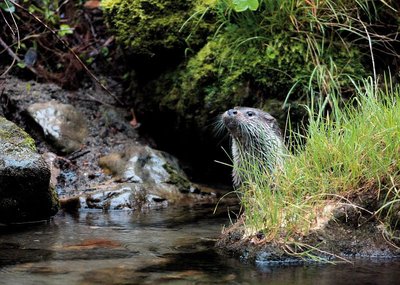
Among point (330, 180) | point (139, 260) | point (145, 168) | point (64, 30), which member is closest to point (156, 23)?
point (64, 30)

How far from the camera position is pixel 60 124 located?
24.1 ft

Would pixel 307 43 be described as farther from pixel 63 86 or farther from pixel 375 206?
pixel 63 86

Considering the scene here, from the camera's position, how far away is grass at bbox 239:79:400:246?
4.13 metres

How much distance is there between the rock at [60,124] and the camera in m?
7.27

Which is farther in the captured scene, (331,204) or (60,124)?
(60,124)

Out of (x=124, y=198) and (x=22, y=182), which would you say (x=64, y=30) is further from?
(x=22, y=182)

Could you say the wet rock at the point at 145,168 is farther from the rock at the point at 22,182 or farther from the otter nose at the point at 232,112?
the otter nose at the point at 232,112

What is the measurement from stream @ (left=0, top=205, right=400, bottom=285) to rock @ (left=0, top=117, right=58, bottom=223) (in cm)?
18

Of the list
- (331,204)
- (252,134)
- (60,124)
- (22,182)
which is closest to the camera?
(331,204)

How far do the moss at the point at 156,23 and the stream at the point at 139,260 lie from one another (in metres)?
2.21

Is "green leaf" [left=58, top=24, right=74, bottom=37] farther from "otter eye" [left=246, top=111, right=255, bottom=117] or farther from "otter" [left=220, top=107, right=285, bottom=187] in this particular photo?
"otter eye" [left=246, top=111, right=255, bottom=117]

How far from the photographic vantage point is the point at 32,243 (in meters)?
4.62

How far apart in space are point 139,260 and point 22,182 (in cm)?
180

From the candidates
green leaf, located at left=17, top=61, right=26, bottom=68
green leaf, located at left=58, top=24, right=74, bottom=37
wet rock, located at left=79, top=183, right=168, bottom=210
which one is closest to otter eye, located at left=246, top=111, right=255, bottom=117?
wet rock, located at left=79, top=183, right=168, bottom=210
